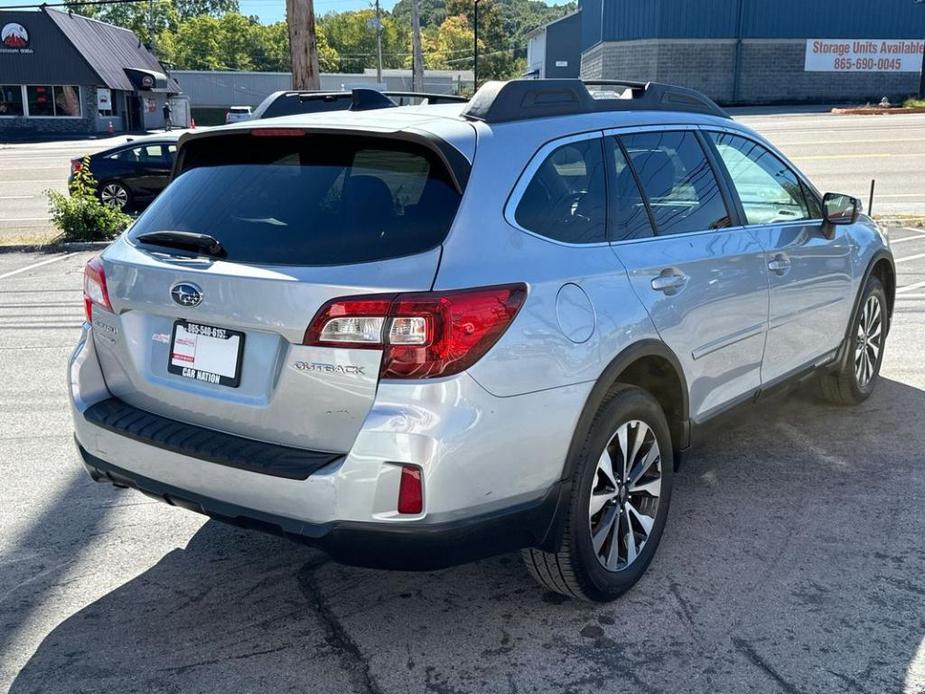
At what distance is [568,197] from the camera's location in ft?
11.2

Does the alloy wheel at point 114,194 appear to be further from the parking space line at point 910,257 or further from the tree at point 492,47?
the tree at point 492,47

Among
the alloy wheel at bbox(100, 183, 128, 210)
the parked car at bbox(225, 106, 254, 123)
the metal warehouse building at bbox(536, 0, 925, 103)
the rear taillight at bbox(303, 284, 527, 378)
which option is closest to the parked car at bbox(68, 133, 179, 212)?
the alloy wheel at bbox(100, 183, 128, 210)

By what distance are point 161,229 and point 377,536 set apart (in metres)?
1.46

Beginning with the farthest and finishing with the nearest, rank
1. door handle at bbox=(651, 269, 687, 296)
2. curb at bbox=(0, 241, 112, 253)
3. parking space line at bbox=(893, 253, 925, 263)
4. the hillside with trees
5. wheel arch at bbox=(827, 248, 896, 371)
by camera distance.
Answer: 1. the hillside with trees
2. curb at bbox=(0, 241, 112, 253)
3. parking space line at bbox=(893, 253, 925, 263)
4. wheel arch at bbox=(827, 248, 896, 371)
5. door handle at bbox=(651, 269, 687, 296)

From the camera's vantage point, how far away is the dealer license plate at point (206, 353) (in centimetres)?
302

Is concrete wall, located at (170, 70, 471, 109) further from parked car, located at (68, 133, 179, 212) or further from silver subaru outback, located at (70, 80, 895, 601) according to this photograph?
silver subaru outback, located at (70, 80, 895, 601)

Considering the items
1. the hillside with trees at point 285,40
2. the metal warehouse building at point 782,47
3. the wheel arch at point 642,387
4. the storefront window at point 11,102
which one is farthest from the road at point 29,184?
the hillside with trees at point 285,40

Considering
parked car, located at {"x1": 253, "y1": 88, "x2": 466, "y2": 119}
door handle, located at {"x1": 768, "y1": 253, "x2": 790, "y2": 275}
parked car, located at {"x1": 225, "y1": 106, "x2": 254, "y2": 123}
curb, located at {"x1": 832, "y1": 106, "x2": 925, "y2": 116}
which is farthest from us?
curb, located at {"x1": 832, "y1": 106, "x2": 925, "y2": 116}

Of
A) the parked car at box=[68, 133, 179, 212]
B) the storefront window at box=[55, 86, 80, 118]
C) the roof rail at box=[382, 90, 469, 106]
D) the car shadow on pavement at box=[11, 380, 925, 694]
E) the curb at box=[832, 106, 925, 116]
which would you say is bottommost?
the car shadow on pavement at box=[11, 380, 925, 694]

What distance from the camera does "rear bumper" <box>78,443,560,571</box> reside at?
2842 millimetres

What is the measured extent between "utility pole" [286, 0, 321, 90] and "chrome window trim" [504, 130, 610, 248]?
9317 millimetres

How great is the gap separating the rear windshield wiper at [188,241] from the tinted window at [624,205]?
1461 millimetres

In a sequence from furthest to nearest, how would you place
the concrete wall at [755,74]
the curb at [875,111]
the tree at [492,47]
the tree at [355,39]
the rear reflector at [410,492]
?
the tree at [355,39] → the tree at [492,47] → the concrete wall at [755,74] → the curb at [875,111] → the rear reflector at [410,492]

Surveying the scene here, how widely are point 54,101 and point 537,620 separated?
5223 centimetres
